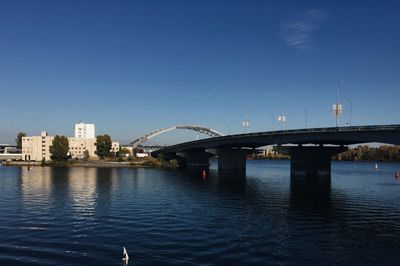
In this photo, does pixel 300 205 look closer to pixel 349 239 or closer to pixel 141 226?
pixel 349 239

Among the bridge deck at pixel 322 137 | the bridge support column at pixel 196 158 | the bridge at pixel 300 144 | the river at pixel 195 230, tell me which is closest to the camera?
the river at pixel 195 230

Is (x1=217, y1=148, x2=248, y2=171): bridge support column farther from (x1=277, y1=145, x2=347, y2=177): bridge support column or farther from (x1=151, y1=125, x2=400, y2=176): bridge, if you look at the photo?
(x1=277, y1=145, x2=347, y2=177): bridge support column

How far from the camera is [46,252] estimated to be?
Answer: 3061cm

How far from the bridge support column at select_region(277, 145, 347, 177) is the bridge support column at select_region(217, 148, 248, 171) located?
35.9 m

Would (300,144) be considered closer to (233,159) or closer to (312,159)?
(312,159)

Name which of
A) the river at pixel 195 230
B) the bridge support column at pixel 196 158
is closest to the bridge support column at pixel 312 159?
the river at pixel 195 230

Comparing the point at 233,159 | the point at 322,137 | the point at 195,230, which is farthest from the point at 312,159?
the point at 195,230

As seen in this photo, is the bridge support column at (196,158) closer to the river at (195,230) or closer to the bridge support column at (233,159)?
the bridge support column at (233,159)

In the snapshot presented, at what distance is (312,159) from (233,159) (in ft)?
136

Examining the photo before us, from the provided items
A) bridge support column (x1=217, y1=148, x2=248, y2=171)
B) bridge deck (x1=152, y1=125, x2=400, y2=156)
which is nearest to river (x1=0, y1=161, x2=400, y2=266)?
bridge deck (x1=152, y1=125, x2=400, y2=156)

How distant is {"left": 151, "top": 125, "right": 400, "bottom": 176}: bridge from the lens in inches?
3366

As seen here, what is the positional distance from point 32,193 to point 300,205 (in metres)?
45.9

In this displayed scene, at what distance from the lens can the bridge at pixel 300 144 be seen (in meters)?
85.5

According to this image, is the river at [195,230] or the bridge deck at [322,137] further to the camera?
the bridge deck at [322,137]
